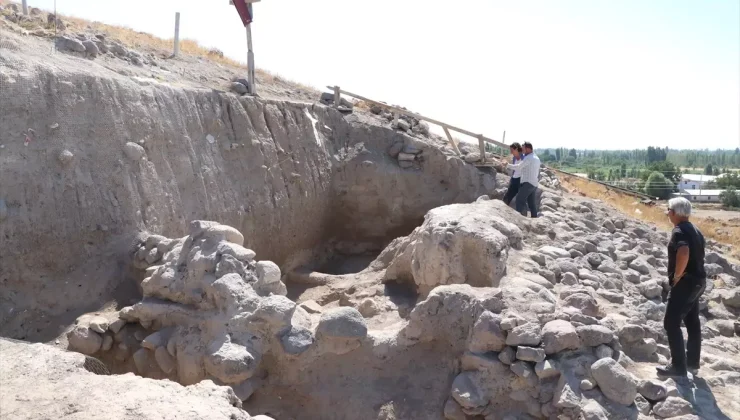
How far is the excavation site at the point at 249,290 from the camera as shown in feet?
15.4

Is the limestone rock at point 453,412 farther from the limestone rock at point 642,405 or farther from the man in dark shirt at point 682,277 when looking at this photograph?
the man in dark shirt at point 682,277

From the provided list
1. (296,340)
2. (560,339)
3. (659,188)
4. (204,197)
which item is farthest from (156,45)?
(659,188)

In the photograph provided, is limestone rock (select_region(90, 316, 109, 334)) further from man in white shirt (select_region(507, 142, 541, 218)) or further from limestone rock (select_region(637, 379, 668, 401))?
man in white shirt (select_region(507, 142, 541, 218))

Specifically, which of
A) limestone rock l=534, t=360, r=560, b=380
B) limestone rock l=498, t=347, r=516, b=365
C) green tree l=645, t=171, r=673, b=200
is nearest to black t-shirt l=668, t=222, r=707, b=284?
limestone rock l=534, t=360, r=560, b=380

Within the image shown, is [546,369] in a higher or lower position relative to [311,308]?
higher

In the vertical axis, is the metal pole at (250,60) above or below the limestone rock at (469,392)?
above

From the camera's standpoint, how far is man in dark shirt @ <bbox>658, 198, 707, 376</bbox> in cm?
492

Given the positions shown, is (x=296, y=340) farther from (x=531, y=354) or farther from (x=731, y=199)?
(x=731, y=199)

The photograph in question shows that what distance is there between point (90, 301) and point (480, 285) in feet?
13.8

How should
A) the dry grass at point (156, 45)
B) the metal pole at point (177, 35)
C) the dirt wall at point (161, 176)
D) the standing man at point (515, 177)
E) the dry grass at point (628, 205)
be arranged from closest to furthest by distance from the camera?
the dirt wall at point (161, 176) → the standing man at point (515, 177) → the dry grass at point (156, 45) → the metal pole at point (177, 35) → the dry grass at point (628, 205)

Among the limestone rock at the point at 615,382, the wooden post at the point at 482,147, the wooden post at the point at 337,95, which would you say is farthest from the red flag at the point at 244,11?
the limestone rock at the point at 615,382

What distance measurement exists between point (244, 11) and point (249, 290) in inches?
244

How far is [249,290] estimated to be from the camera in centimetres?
536

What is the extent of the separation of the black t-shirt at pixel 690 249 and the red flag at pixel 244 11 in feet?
25.2
